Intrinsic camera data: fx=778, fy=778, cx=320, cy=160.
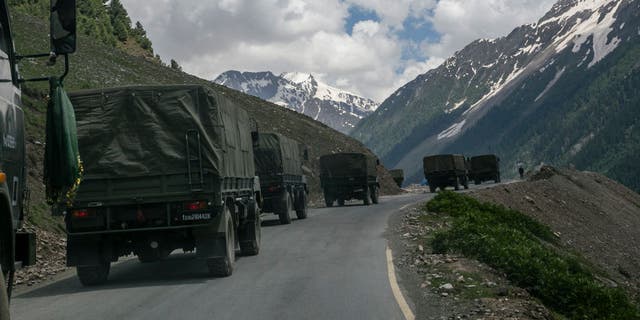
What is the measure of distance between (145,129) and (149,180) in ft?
3.09

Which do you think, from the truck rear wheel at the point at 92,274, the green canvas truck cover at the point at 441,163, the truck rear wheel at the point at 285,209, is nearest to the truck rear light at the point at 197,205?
the truck rear wheel at the point at 92,274

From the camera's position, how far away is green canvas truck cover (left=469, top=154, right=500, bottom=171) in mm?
72562

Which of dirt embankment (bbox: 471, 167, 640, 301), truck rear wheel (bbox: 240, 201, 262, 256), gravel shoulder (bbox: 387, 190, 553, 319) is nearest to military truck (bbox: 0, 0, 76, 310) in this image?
gravel shoulder (bbox: 387, 190, 553, 319)

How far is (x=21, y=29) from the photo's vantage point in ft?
201

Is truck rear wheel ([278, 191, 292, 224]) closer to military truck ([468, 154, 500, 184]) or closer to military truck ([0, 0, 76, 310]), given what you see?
military truck ([0, 0, 76, 310])

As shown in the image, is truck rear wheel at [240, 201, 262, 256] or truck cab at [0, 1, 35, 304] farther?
truck rear wheel at [240, 201, 262, 256]

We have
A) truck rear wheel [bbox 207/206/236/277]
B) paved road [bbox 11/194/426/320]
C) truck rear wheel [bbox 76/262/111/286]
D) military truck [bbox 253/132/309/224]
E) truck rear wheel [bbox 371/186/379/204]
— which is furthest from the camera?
truck rear wheel [bbox 371/186/379/204]

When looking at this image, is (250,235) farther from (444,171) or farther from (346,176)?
(444,171)

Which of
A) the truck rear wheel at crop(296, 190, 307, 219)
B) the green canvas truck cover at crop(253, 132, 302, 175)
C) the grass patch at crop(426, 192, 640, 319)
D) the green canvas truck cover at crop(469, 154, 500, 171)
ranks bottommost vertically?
the grass patch at crop(426, 192, 640, 319)

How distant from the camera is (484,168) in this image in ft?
239

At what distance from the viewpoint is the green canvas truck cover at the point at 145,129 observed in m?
12.9

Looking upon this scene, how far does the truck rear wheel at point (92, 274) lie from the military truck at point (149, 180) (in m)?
0.02

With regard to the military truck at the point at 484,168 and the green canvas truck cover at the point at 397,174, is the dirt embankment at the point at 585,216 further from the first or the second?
the green canvas truck cover at the point at 397,174

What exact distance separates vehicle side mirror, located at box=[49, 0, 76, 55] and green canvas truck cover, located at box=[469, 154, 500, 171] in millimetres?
67377
